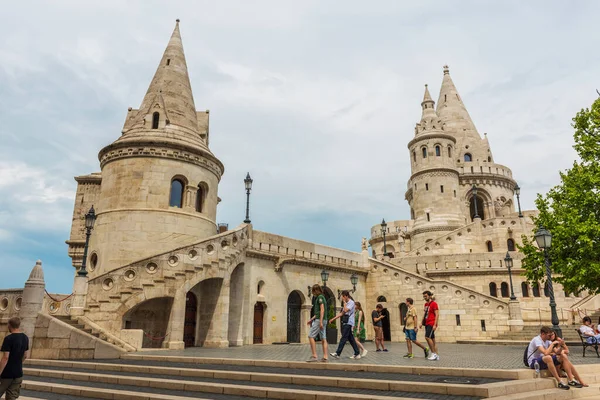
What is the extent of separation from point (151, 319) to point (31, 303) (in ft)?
18.4

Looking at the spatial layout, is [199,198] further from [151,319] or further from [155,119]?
[151,319]

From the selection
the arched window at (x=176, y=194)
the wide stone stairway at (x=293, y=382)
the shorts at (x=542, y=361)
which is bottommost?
the wide stone stairway at (x=293, y=382)

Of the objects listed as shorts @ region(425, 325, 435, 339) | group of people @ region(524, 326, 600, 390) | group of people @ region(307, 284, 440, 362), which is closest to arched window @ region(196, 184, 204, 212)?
group of people @ region(307, 284, 440, 362)

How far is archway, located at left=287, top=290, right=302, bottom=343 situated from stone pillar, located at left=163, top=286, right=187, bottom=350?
27.9ft

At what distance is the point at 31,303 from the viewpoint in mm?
13227

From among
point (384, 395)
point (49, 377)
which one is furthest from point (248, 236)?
point (384, 395)

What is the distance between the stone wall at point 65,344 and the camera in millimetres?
13016

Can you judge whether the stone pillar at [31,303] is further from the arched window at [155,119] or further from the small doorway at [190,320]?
the arched window at [155,119]

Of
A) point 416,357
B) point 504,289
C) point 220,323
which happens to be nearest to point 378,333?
point 416,357

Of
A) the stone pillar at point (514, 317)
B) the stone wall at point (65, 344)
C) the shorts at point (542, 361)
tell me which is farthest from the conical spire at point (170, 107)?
the stone pillar at point (514, 317)

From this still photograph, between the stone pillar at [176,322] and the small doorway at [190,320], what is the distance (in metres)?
2.63

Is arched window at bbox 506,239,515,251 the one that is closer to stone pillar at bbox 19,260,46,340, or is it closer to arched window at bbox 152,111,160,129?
arched window at bbox 152,111,160,129

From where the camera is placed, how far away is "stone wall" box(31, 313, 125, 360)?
42.7ft

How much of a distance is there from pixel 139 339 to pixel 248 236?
26.0ft
